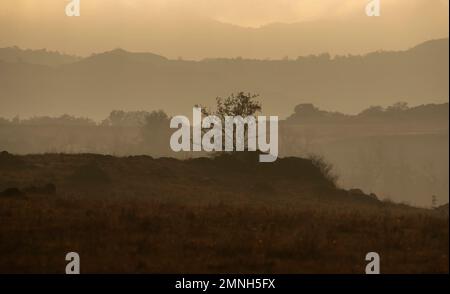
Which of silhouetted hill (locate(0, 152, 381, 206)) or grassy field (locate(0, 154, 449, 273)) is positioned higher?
silhouetted hill (locate(0, 152, 381, 206))

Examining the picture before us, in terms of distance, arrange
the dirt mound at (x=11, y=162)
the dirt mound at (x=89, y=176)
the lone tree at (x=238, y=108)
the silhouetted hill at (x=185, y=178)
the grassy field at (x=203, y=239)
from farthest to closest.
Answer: the lone tree at (x=238, y=108) < the dirt mound at (x=11, y=162) < the dirt mound at (x=89, y=176) < the silhouetted hill at (x=185, y=178) < the grassy field at (x=203, y=239)

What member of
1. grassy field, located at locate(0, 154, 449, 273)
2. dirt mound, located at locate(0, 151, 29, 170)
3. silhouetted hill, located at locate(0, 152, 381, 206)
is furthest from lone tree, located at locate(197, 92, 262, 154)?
grassy field, located at locate(0, 154, 449, 273)

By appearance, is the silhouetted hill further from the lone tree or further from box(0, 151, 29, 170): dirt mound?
the lone tree

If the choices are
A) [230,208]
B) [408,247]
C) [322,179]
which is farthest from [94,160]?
[408,247]

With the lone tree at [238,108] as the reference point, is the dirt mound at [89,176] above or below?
below

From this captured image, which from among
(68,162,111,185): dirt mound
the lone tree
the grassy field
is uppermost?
the lone tree

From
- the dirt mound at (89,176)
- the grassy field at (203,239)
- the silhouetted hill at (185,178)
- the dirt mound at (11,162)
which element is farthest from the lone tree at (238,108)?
the grassy field at (203,239)

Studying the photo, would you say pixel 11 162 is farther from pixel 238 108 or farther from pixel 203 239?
pixel 203 239

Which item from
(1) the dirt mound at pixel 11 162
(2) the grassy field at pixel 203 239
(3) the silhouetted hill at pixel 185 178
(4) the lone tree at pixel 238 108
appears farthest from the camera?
(4) the lone tree at pixel 238 108

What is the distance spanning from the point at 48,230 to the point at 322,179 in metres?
33.4

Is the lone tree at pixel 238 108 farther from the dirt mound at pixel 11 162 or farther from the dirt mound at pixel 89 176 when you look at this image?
the dirt mound at pixel 11 162

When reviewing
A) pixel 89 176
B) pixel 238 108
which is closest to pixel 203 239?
pixel 89 176
